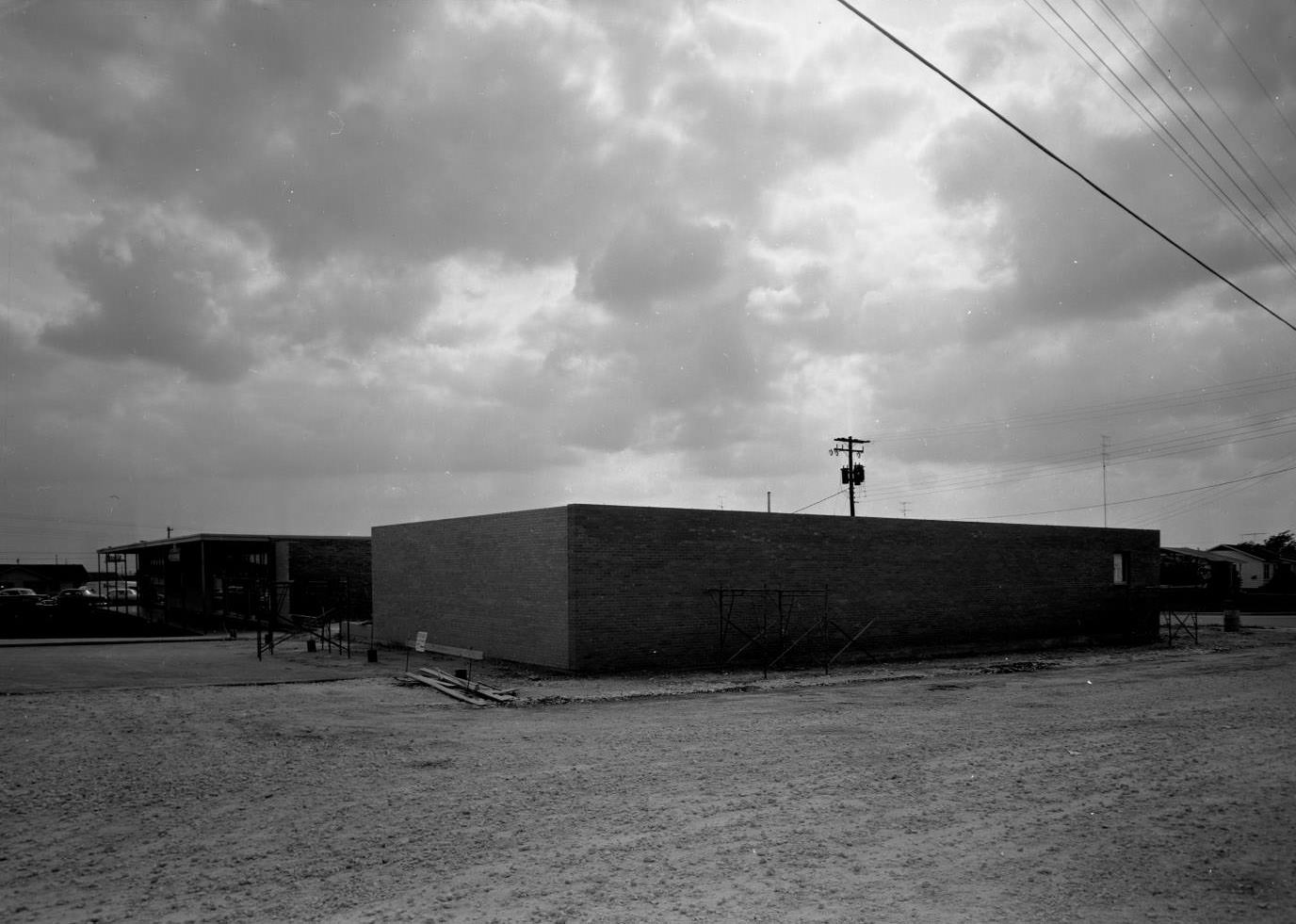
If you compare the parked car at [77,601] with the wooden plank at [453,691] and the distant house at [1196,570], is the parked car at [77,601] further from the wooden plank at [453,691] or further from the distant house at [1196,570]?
the distant house at [1196,570]

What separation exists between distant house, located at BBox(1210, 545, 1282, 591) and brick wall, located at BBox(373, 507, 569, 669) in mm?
74769

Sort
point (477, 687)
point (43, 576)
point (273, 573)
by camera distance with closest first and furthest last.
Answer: point (477, 687) < point (273, 573) < point (43, 576)

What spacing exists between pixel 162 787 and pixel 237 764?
4.00 ft

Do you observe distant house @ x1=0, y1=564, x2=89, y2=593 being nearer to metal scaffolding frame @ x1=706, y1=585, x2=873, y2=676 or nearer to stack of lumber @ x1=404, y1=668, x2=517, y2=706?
stack of lumber @ x1=404, y1=668, x2=517, y2=706

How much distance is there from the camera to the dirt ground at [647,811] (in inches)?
258

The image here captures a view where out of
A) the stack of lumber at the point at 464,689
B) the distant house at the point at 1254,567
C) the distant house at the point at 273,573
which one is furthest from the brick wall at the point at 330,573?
the distant house at the point at 1254,567

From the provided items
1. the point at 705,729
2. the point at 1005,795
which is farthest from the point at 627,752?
the point at 1005,795

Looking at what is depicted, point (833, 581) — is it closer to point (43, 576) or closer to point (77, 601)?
point (77, 601)

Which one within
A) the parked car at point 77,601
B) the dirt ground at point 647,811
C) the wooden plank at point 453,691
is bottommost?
the parked car at point 77,601

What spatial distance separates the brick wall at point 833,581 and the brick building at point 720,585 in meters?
0.05

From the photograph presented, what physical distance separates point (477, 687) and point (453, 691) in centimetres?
52

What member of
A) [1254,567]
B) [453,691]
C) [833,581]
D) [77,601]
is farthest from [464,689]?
[1254,567]

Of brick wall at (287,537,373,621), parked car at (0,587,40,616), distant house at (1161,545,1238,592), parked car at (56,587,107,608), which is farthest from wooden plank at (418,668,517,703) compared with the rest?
distant house at (1161,545,1238,592)

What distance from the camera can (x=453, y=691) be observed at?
62.2ft
